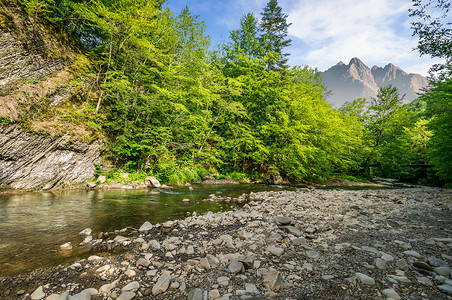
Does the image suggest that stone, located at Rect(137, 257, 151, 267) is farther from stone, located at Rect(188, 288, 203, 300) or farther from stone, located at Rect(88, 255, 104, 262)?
stone, located at Rect(188, 288, 203, 300)

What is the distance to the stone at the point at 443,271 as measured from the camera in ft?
7.67

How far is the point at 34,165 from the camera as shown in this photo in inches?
323

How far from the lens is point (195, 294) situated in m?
2.11

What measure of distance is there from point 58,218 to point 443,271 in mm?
8306

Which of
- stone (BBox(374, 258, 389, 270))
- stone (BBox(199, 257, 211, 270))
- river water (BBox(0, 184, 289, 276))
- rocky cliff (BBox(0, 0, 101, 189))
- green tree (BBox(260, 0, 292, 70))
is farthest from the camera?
green tree (BBox(260, 0, 292, 70))

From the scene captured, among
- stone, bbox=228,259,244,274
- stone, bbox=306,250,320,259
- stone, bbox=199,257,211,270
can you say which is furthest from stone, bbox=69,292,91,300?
stone, bbox=306,250,320,259

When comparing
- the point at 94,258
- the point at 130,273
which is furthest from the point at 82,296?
the point at 94,258

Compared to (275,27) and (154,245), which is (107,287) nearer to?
(154,245)

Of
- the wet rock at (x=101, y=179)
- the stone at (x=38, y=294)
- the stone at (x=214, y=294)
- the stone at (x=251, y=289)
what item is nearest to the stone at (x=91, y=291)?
the stone at (x=38, y=294)

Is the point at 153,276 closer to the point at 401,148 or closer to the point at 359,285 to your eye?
the point at 359,285

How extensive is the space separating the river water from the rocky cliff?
133cm

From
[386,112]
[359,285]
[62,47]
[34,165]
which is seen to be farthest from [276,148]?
[386,112]

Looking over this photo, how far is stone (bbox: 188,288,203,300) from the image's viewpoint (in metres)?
2.06

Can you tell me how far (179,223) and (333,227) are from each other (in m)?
4.08
